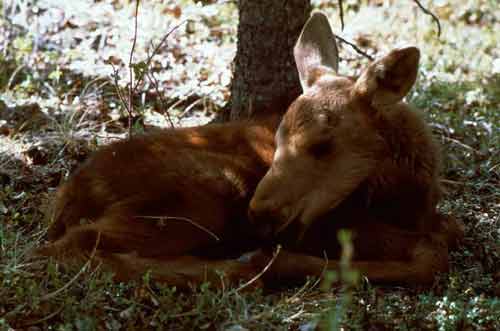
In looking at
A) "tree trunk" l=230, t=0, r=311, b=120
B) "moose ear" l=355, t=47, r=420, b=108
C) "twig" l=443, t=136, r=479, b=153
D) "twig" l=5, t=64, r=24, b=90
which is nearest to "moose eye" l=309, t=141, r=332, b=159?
"moose ear" l=355, t=47, r=420, b=108

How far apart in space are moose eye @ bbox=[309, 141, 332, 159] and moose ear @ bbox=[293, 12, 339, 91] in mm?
799

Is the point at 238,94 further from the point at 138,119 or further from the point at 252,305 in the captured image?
the point at 252,305

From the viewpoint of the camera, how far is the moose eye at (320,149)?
17.5ft

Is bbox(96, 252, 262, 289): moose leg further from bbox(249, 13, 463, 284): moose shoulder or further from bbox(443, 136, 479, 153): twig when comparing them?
bbox(443, 136, 479, 153): twig

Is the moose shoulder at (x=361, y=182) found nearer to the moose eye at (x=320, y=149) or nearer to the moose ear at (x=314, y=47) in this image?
the moose eye at (x=320, y=149)

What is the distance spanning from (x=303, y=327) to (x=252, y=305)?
40 cm

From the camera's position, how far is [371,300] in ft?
15.9

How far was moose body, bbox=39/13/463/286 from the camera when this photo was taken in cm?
521

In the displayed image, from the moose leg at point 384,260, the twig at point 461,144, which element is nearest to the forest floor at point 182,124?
the twig at point 461,144

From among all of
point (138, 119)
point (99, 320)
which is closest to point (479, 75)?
point (138, 119)

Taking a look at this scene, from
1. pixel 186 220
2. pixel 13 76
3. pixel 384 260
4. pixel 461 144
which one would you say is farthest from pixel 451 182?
pixel 13 76

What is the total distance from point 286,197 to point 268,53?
1.91 meters

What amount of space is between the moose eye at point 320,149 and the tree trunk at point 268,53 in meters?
1.45

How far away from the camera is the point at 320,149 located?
533 centimetres
